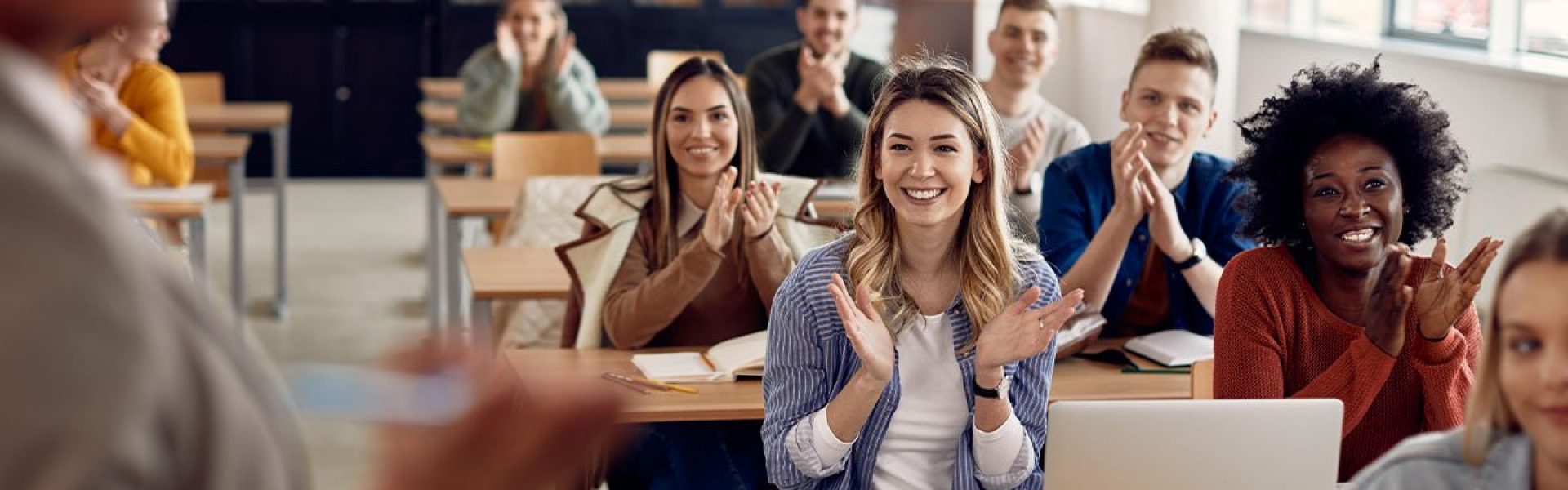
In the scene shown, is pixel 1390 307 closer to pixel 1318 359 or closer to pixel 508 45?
pixel 1318 359

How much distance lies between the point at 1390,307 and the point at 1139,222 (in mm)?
1001

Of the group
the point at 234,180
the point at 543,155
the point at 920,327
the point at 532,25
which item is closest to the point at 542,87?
the point at 532,25

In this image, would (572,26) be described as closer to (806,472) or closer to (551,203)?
(551,203)

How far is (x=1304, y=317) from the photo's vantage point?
8.34ft

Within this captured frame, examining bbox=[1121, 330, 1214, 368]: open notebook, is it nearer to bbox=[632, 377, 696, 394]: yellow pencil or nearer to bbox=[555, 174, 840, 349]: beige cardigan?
bbox=[555, 174, 840, 349]: beige cardigan

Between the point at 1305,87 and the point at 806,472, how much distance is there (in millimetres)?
981

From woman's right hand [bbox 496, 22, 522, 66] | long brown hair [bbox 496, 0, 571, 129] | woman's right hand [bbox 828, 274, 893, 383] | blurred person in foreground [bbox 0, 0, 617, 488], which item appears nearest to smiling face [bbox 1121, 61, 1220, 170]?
woman's right hand [bbox 828, 274, 893, 383]

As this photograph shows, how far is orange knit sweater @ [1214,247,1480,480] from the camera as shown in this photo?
8.04 feet

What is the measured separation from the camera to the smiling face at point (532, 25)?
21.5 feet

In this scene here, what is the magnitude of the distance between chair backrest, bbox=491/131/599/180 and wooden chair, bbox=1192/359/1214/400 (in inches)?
115

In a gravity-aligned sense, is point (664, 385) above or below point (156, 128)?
below

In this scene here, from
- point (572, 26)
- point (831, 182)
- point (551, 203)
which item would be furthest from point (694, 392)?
point (572, 26)

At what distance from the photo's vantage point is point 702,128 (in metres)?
3.46

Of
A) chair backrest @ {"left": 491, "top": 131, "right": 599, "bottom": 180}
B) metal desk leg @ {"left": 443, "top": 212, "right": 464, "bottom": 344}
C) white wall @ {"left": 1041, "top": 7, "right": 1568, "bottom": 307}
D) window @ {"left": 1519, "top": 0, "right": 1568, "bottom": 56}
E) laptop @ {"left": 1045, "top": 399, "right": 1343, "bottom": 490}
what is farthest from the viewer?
chair backrest @ {"left": 491, "top": 131, "right": 599, "bottom": 180}
